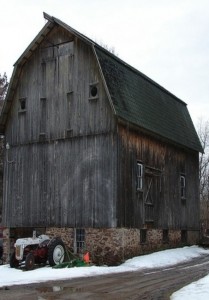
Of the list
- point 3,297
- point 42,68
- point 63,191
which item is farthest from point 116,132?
point 3,297

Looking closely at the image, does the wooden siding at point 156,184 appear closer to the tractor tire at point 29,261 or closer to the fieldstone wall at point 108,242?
the fieldstone wall at point 108,242

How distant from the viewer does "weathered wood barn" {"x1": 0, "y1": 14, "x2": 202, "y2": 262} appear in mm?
23125

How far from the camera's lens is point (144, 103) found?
26.3 metres

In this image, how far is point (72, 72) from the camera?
2488 centimetres

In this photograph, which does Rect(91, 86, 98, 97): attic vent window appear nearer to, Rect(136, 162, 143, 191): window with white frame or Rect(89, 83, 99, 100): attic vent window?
Rect(89, 83, 99, 100): attic vent window

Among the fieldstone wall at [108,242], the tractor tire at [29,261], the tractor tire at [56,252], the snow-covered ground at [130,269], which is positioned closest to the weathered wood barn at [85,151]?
the fieldstone wall at [108,242]

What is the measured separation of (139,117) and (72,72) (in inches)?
157

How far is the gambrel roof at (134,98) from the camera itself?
927 inches

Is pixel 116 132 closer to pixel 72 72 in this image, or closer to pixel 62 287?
pixel 72 72

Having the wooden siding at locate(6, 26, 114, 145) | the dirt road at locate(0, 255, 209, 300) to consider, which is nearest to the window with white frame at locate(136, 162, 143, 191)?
the wooden siding at locate(6, 26, 114, 145)

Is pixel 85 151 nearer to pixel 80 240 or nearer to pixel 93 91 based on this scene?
pixel 93 91

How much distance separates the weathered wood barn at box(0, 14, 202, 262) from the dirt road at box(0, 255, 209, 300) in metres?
4.29

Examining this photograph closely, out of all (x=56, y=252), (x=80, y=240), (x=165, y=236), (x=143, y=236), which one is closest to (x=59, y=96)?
(x=80, y=240)

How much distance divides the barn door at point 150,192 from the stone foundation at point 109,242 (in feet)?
2.52
